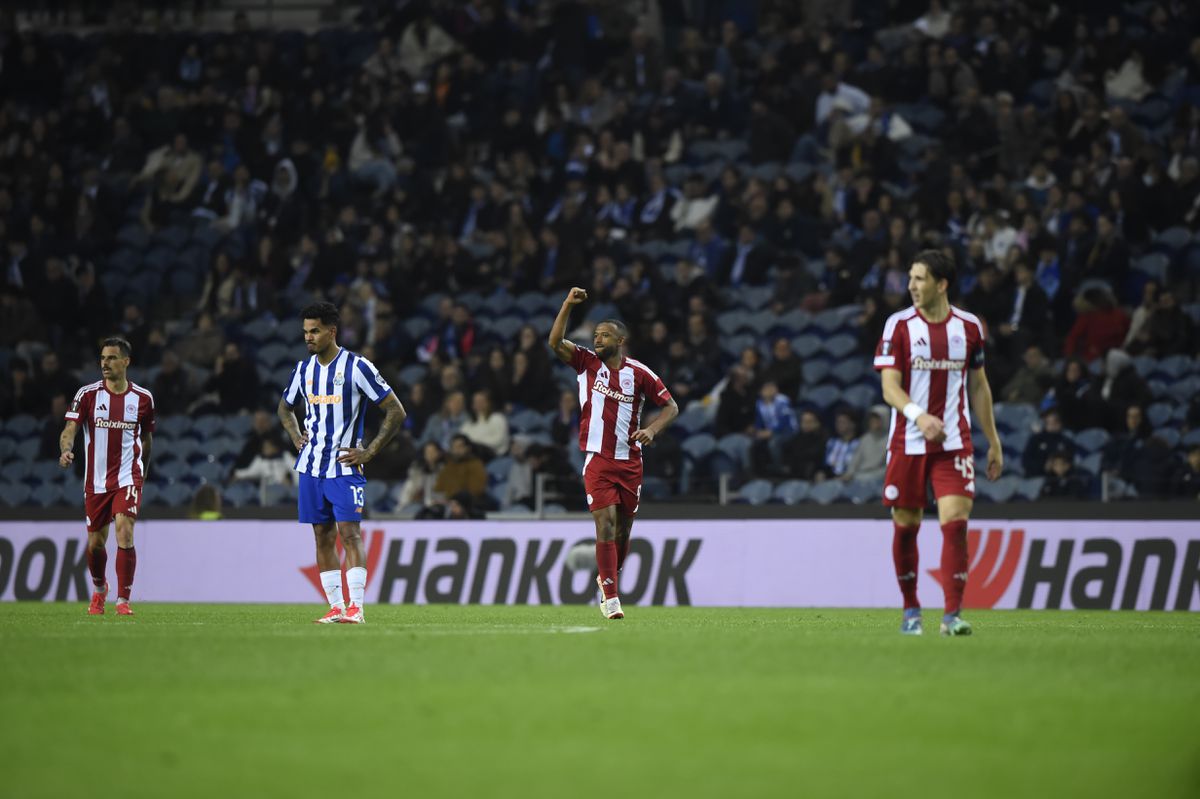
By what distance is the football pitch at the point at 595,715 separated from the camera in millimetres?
5453

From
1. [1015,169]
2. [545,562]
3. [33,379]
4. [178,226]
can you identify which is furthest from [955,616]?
[178,226]

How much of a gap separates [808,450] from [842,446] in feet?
1.41

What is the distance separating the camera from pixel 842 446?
2156 cm

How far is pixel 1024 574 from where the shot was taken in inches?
797

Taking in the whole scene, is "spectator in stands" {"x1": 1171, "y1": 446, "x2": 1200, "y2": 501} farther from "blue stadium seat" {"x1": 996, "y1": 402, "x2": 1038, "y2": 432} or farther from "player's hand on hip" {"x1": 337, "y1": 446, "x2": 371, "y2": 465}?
"player's hand on hip" {"x1": 337, "y1": 446, "x2": 371, "y2": 465}

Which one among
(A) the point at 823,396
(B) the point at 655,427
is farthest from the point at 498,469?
(B) the point at 655,427

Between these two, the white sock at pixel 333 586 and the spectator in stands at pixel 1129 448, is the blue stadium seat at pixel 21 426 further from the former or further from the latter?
the spectator in stands at pixel 1129 448

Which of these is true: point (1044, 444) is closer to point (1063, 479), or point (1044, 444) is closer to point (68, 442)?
point (1063, 479)

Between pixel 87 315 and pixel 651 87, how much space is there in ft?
33.9

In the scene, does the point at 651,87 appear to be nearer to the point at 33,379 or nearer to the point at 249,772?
the point at 33,379

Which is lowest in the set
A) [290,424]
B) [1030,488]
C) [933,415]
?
[1030,488]

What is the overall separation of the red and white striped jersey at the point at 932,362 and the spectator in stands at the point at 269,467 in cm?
1370

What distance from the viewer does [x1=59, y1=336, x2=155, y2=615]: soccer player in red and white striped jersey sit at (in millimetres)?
16750

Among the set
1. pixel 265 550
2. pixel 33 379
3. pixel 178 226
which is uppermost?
pixel 178 226
